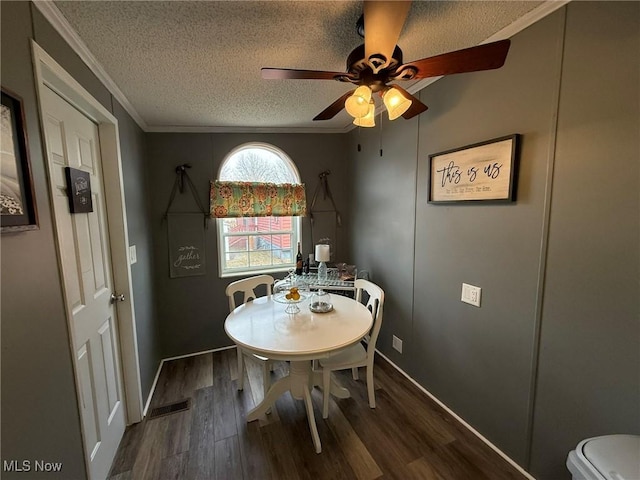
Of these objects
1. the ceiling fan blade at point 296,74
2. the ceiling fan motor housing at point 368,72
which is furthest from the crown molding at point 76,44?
the ceiling fan motor housing at point 368,72

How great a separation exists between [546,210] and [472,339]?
0.93 metres

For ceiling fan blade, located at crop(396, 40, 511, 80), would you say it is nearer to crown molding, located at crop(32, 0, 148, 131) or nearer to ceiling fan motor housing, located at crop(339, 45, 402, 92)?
ceiling fan motor housing, located at crop(339, 45, 402, 92)

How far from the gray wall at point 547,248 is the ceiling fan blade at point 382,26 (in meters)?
0.86

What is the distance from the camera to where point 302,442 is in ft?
5.79

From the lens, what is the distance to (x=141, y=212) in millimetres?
2332

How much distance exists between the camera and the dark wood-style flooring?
5.14 ft

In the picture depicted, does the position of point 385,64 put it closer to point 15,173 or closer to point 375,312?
point 15,173

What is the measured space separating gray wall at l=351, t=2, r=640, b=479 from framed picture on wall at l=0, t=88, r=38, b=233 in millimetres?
2113

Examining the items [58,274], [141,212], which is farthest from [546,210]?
[141,212]

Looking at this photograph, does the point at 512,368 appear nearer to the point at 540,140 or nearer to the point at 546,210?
the point at 546,210

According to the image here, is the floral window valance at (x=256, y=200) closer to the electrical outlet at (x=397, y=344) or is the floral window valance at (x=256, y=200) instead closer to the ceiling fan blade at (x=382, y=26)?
the electrical outlet at (x=397, y=344)

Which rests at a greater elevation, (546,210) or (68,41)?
(68,41)

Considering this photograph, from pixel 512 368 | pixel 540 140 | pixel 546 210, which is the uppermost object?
pixel 540 140

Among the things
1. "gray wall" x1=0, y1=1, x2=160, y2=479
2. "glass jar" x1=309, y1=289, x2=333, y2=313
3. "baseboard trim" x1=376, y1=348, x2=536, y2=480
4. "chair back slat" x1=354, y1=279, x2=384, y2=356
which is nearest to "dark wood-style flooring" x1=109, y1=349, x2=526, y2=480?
"baseboard trim" x1=376, y1=348, x2=536, y2=480
